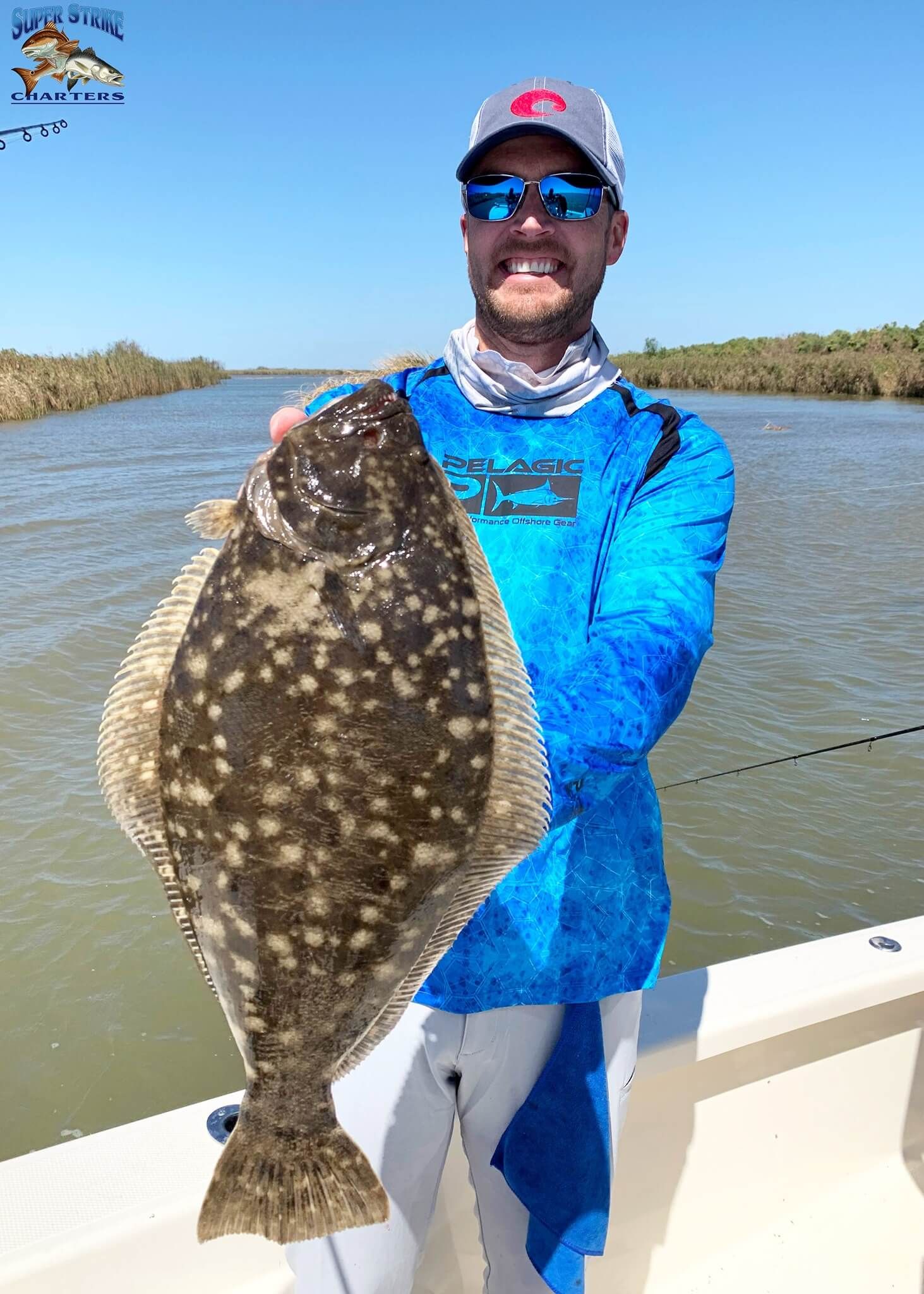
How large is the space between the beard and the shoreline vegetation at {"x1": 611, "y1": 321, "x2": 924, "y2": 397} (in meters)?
49.0

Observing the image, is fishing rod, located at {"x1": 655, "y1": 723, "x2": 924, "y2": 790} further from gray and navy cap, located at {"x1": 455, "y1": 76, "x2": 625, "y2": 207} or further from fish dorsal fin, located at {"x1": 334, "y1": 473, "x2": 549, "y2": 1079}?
gray and navy cap, located at {"x1": 455, "y1": 76, "x2": 625, "y2": 207}

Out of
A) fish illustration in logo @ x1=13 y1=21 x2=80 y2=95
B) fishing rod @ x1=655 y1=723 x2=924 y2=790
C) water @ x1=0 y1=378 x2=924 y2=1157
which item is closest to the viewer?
fishing rod @ x1=655 y1=723 x2=924 y2=790

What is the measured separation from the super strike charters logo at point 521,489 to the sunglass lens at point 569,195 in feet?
2.36

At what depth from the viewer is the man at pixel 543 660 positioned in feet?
7.46

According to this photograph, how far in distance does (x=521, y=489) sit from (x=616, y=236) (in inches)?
37.1

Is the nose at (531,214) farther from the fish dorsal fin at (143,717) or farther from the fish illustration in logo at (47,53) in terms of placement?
the fish illustration in logo at (47,53)

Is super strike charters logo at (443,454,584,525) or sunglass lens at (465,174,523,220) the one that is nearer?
super strike charters logo at (443,454,584,525)

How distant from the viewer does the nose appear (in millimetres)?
2490

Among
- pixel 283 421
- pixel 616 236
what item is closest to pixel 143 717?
pixel 283 421

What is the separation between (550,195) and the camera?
250 cm

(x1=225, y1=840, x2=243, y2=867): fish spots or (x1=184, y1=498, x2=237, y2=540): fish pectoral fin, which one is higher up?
(x1=184, y1=498, x2=237, y2=540): fish pectoral fin

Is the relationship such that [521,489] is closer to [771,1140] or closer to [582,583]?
[582,583]

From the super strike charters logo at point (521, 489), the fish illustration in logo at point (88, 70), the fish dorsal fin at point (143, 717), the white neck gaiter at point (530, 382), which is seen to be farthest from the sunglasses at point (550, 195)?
the fish illustration in logo at point (88, 70)

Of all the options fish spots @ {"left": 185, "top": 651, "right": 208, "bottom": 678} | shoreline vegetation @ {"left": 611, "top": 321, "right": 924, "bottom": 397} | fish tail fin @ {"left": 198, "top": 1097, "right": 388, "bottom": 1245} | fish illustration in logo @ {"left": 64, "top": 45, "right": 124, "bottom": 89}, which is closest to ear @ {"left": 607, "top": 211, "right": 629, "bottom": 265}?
fish spots @ {"left": 185, "top": 651, "right": 208, "bottom": 678}
